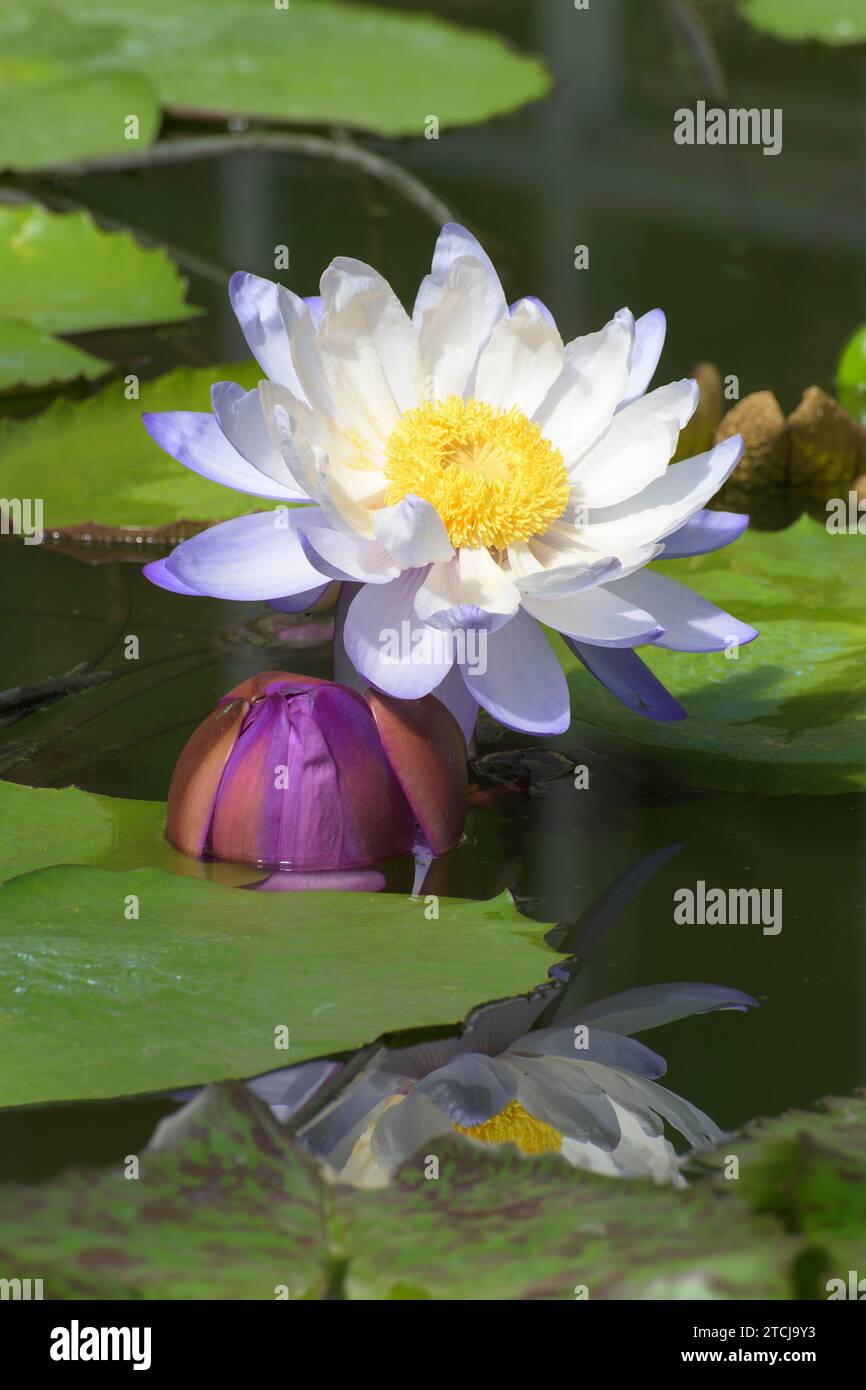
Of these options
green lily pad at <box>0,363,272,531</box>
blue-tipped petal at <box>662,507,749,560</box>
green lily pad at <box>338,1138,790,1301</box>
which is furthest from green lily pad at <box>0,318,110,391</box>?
green lily pad at <box>338,1138,790,1301</box>

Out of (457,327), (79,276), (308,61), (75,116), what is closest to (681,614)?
(457,327)

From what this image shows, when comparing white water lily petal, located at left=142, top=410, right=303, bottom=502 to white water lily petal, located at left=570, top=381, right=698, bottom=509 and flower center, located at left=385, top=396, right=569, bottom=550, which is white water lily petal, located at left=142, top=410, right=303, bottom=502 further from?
white water lily petal, located at left=570, top=381, right=698, bottom=509

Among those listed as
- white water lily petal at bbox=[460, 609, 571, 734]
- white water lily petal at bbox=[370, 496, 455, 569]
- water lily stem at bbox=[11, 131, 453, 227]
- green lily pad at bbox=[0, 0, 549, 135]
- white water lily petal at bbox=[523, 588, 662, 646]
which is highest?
green lily pad at bbox=[0, 0, 549, 135]

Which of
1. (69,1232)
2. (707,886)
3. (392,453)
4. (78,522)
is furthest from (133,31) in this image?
(69,1232)

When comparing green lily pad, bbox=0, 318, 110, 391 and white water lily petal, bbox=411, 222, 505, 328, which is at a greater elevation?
green lily pad, bbox=0, 318, 110, 391

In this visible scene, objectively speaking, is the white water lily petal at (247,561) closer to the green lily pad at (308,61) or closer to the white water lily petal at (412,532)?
the white water lily petal at (412,532)

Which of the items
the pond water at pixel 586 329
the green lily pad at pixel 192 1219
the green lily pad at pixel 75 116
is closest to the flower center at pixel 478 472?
the pond water at pixel 586 329

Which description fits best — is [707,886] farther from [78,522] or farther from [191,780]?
[78,522]
